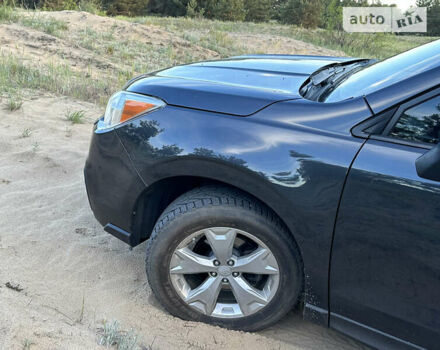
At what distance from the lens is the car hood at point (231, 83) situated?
2.08 metres

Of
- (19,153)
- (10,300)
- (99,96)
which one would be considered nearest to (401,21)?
(99,96)

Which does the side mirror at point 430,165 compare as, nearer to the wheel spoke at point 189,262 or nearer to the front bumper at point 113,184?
the wheel spoke at point 189,262

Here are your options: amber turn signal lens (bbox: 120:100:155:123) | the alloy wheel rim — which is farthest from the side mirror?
amber turn signal lens (bbox: 120:100:155:123)

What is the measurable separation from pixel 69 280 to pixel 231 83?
5.13 ft

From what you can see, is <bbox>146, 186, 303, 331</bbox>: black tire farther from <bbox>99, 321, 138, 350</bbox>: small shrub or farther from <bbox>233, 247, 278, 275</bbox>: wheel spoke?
<bbox>99, 321, 138, 350</bbox>: small shrub

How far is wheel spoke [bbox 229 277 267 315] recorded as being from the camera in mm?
2166

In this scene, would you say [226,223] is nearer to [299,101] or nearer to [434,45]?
[299,101]

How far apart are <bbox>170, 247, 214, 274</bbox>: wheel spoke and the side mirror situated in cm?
106

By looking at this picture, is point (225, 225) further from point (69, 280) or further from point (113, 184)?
point (69, 280)

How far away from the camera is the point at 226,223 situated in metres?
2.10

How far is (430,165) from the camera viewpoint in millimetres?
1588

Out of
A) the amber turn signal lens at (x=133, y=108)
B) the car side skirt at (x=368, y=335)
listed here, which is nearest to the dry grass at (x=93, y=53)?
the amber turn signal lens at (x=133, y=108)

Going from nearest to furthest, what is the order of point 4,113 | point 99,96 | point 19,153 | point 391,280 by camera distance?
point 391,280
point 19,153
point 4,113
point 99,96

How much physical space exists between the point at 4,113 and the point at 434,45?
192 inches
